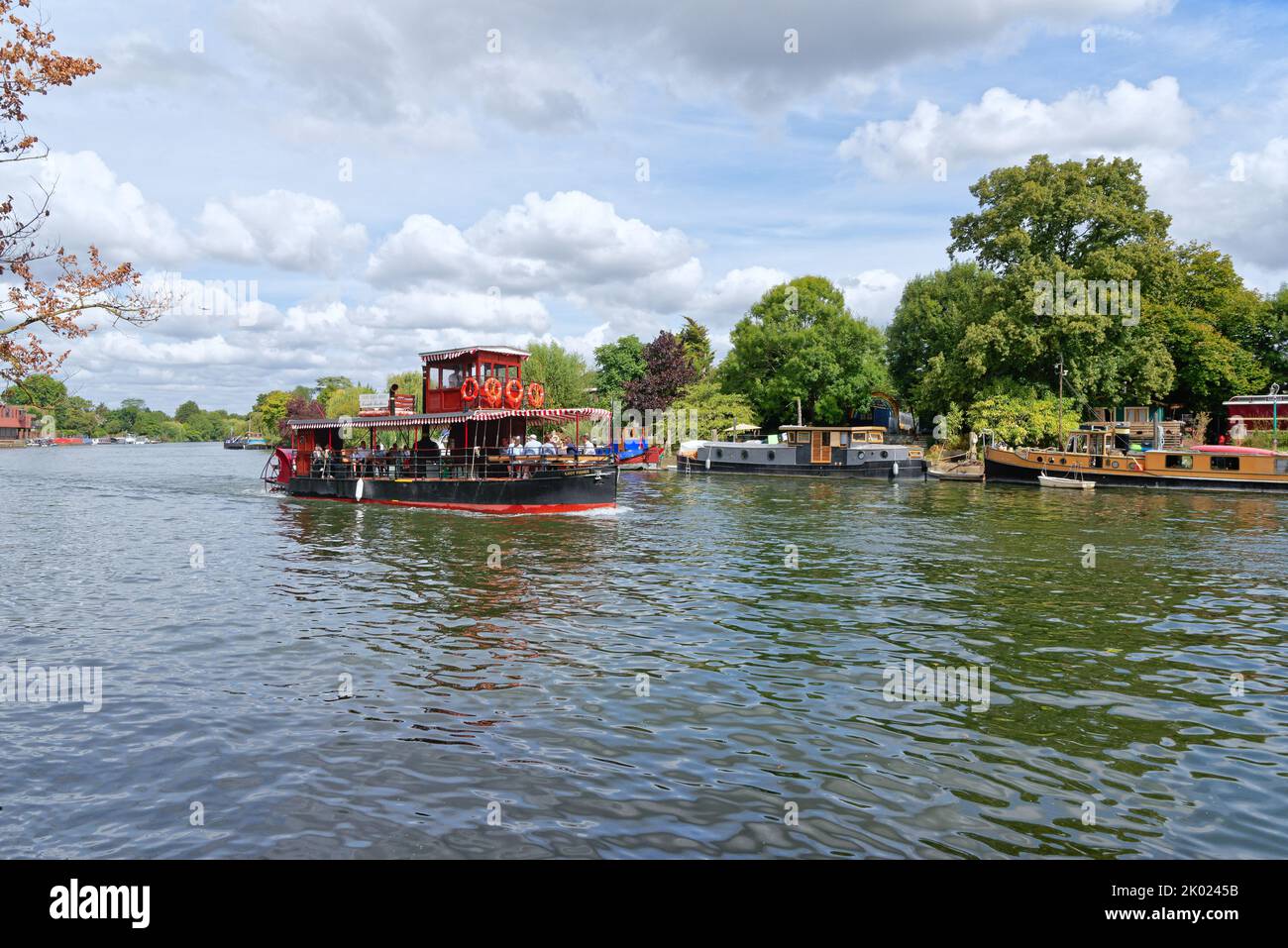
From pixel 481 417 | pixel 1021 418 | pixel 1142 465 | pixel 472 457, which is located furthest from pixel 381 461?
pixel 1142 465

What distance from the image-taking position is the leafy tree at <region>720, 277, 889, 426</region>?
70.8m

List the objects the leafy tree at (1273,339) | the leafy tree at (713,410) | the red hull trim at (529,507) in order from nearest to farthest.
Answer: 1. the red hull trim at (529,507)
2. the leafy tree at (1273,339)
3. the leafy tree at (713,410)

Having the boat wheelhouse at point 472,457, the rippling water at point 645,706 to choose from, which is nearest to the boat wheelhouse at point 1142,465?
the rippling water at point 645,706

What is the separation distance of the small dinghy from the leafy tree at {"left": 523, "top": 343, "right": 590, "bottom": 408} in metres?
46.8

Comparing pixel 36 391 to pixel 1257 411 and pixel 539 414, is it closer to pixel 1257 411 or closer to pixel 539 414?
pixel 539 414

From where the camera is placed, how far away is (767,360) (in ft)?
250

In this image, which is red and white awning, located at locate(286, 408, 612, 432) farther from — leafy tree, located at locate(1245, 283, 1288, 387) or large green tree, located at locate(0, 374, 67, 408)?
leafy tree, located at locate(1245, 283, 1288, 387)

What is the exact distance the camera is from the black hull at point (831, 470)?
55.0 m

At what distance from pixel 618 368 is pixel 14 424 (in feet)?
438

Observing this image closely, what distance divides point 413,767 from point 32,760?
3.90 meters

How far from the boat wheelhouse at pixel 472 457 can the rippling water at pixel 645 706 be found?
35.3ft

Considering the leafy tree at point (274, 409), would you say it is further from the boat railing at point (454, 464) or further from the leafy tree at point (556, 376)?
the boat railing at point (454, 464)
